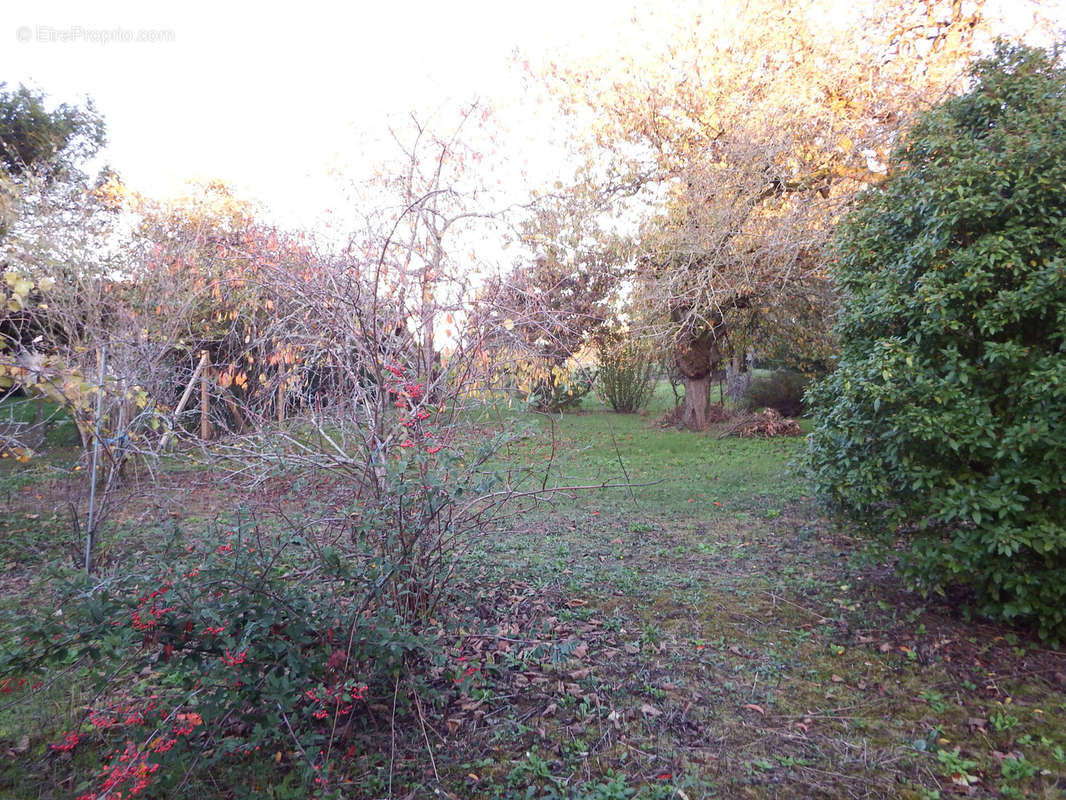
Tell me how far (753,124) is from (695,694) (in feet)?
27.4

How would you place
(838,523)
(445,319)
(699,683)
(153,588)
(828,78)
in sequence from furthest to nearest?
(828,78)
(838,523)
(445,319)
(699,683)
(153,588)

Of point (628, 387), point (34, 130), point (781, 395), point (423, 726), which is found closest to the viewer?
point (423, 726)

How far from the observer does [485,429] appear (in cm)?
361

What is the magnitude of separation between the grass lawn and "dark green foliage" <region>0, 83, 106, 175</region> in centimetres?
1242

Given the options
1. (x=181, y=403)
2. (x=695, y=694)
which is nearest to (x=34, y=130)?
(x=181, y=403)

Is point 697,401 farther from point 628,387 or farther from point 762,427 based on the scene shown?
point 628,387

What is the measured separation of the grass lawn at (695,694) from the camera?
8.09 feet

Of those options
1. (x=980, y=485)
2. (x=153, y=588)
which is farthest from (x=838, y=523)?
(x=153, y=588)

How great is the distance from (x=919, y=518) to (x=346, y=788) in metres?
3.23

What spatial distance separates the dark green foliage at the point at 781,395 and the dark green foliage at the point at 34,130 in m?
15.5

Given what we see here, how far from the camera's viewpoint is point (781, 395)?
15648 mm

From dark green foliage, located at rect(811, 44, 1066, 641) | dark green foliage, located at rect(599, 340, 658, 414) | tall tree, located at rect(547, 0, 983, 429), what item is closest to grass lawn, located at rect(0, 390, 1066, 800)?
dark green foliage, located at rect(811, 44, 1066, 641)

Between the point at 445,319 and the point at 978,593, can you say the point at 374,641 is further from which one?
the point at 978,593

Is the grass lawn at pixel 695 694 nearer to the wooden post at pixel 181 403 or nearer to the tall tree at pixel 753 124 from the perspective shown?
the wooden post at pixel 181 403
